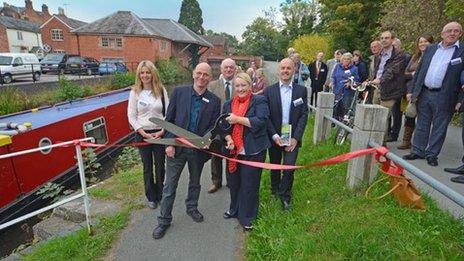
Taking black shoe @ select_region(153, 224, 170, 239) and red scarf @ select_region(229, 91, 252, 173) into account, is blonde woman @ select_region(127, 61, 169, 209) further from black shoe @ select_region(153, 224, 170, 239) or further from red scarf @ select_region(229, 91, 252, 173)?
red scarf @ select_region(229, 91, 252, 173)

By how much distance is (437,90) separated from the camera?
4477 mm

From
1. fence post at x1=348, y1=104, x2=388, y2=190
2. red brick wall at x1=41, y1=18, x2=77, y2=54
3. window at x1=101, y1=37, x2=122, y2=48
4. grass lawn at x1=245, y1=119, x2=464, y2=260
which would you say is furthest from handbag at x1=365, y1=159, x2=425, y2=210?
red brick wall at x1=41, y1=18, x2=77, y2=54

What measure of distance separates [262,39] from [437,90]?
73.6 meters

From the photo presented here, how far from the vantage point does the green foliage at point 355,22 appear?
25.1m

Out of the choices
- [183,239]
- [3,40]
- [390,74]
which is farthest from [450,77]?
[3,40]

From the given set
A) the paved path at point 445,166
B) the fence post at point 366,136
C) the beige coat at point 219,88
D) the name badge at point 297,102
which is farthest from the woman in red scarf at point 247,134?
the paved path at point 445,166

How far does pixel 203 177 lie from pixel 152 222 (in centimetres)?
192

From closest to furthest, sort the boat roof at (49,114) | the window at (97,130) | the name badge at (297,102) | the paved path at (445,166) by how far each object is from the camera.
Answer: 1. the paved path at (445,166)
2. the name badge at (297,102)
3. the boat roof at (49,114)
4. the window at (97,130)

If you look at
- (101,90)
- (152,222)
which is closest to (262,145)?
(152,222)

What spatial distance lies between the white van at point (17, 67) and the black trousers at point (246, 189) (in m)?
20.3

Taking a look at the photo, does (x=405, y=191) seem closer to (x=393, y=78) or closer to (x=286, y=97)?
(x=286, y=97)

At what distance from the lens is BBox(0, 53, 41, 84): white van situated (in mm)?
19770

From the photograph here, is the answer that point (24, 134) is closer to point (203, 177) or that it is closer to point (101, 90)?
point (203, 177)

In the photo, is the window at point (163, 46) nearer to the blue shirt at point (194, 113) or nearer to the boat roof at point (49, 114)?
the boat roof at point (49, 114)
